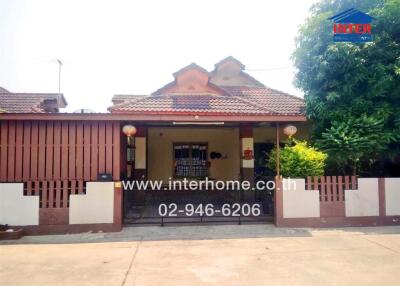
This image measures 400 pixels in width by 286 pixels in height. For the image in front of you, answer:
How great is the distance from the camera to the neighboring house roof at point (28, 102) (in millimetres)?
13203

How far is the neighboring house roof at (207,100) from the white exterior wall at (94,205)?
2045mm

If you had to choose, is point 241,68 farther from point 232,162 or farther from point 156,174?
point 156,174

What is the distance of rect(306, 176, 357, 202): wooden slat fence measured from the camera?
23.4 ft

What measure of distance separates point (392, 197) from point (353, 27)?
4805 mm

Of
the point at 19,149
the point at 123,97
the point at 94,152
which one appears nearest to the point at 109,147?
the point at 94,152

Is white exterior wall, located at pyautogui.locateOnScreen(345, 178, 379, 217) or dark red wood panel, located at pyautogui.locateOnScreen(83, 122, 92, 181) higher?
dark red wood panel, located at pyautogui.locateOnScreen(83, 122, 92, 181)

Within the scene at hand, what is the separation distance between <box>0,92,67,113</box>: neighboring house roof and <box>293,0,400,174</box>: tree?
1159 centimetres

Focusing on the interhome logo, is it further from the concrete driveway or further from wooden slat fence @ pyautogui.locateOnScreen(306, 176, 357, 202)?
the concrete driveway

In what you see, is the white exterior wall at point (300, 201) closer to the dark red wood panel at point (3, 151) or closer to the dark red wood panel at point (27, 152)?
the dark red wood panel at point (27, 152)

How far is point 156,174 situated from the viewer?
12320 millimetres

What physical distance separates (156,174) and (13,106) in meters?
7.74

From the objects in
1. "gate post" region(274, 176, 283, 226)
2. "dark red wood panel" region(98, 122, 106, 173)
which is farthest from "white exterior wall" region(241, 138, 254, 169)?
"dark red wood panel" region(98, 122, 106, 173)

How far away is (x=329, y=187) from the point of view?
7.17 meters

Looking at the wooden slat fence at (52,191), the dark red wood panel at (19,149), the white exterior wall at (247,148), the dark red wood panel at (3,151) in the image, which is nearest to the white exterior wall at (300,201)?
the white exterior wall at (247,148)
